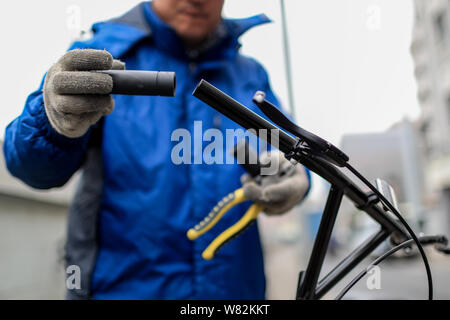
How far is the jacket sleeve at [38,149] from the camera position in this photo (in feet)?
2.73

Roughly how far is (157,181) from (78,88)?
1.63ft

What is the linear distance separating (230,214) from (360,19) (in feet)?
1.91

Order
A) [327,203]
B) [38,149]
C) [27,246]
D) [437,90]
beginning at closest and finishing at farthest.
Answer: [327,203] → [38,149] → [27,246] → [437,90]

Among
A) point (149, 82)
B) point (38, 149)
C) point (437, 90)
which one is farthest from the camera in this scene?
point (437, 90)

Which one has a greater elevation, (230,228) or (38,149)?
(38,149)

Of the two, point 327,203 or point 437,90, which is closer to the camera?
point 327,203

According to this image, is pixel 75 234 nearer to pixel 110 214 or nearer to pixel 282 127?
pixel 110 214

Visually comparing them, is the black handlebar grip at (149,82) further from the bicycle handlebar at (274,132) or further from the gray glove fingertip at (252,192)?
the gray glove fingertip at (252,192)

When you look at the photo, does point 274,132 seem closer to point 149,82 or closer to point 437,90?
point 149,82

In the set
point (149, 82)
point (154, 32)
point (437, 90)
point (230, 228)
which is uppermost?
point (437, 90)

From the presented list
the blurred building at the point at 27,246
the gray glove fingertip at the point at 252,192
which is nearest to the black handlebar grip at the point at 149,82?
the gray glove fingertip at the point at 252,192

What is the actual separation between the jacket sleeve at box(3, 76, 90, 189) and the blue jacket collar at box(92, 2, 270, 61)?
0.74 feet

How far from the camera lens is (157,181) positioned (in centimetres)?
112

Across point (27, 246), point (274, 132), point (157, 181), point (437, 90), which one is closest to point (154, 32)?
point (157, 181)
